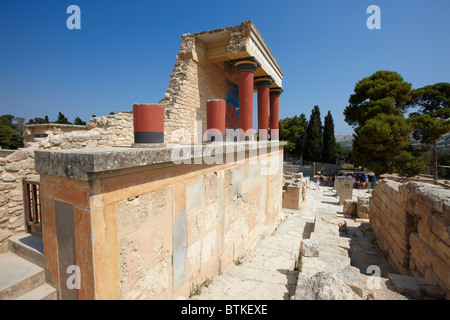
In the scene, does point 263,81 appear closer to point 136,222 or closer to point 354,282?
point 354,282

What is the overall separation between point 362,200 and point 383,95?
17.1 meters

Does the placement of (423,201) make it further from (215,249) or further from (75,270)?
(75,270)

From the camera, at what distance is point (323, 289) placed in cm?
254

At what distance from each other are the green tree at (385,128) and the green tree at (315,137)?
933 cm

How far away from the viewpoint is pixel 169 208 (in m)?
2.81

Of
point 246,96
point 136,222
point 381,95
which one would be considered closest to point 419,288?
point 136,222

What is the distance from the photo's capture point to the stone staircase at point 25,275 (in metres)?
2.19

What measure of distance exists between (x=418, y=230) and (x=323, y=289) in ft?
9.48

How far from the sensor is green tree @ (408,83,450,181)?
777 inches

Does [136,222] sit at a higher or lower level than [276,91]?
lower

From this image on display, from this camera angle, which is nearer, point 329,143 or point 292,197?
point 292,197

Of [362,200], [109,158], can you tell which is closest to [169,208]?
[109,158]

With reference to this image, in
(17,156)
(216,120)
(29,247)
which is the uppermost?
(216,120)
